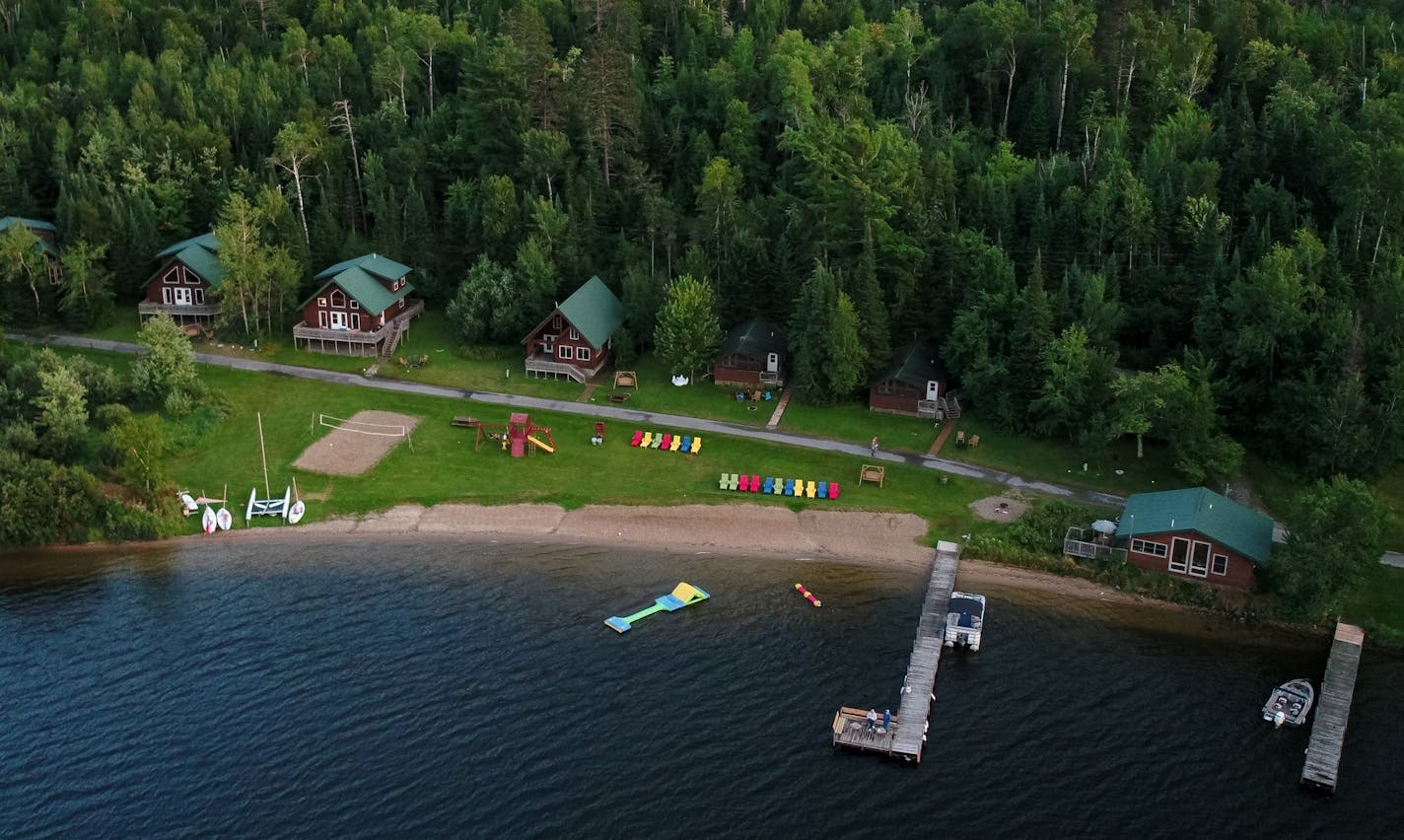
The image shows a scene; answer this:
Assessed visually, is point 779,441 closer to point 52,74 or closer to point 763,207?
point 763,207

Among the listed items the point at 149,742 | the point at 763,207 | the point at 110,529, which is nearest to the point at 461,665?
the point at 149,742

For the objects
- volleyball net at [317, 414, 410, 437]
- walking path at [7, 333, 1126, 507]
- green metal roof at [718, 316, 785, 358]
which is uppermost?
green metal roof at [718, 316, 785, 358]

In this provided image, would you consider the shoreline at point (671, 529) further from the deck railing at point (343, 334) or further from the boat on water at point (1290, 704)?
the deck railing at point (343, 334)

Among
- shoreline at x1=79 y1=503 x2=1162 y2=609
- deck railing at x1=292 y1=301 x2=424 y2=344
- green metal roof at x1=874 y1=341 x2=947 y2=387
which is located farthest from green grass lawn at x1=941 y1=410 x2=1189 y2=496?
deck railing at x1=292 y1=301 x2=424 y2=344

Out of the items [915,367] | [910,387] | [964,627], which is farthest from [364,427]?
[964,627]

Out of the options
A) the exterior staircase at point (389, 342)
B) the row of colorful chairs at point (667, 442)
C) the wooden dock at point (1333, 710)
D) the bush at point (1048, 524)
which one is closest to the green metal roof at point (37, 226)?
the exterior staircase at point (389, 342)

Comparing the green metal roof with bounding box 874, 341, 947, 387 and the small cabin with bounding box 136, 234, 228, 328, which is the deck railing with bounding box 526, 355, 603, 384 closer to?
the green metal roof with bounding box 874, 341, 947, 387
